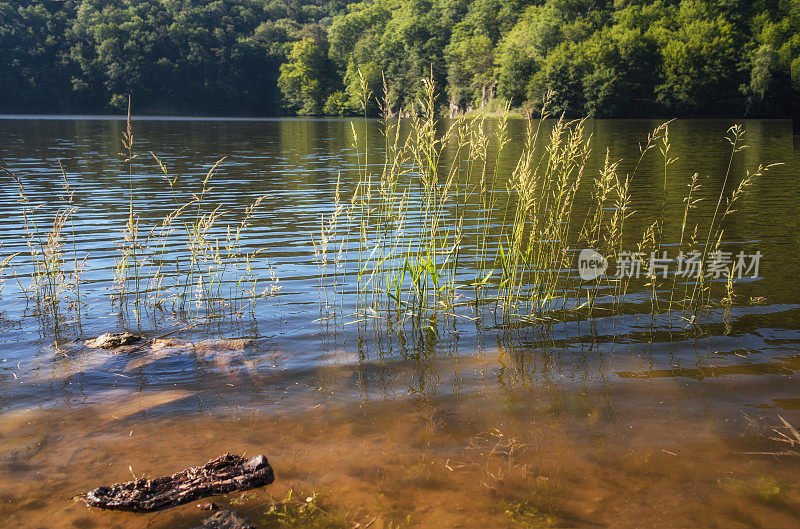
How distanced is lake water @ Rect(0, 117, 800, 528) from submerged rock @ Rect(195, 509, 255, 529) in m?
0.08

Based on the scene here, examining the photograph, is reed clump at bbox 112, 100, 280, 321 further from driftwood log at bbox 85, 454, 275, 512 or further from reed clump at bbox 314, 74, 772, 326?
driftwood log at bbox 85, 454, 275, 512

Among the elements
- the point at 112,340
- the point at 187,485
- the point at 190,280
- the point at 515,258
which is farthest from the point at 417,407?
the point at 190,280

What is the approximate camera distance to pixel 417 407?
13.9 ft

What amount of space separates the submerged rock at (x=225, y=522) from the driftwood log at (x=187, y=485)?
8.3 inches

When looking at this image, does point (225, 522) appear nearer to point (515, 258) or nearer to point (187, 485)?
point (187, 485)

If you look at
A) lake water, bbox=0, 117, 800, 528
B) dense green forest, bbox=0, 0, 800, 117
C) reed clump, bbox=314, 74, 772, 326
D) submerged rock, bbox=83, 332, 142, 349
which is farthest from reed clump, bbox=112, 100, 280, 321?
dense green forest, bbox=0, 0, 800, 117

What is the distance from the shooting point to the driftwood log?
301 centimetres

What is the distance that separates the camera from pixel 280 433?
12.7ft

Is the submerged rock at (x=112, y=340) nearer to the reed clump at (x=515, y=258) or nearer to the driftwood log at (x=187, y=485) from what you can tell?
the reed clump at (x=515, y=258)

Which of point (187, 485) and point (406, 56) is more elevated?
point (406, 56)

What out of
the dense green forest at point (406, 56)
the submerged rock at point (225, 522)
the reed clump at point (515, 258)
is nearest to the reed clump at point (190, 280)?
the reed clump at point (515, 258)

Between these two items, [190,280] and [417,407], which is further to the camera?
[190,280]

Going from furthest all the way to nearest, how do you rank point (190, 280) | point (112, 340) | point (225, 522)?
point (190, 280) < point (112, 340) < point (225, 522)

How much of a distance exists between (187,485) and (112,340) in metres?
2.70
